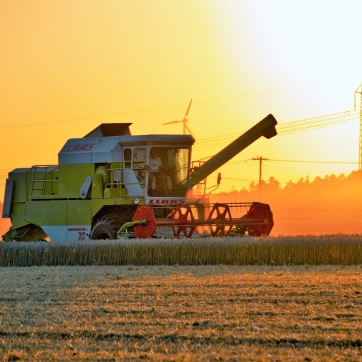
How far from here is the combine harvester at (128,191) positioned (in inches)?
783

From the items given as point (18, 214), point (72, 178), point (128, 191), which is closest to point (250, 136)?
point (128, 191)

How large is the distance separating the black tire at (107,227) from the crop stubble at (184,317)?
6085mm

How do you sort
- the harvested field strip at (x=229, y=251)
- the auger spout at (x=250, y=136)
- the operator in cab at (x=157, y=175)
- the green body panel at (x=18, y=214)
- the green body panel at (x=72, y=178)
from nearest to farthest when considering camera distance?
the harvested field strip at (x=229, y=251) → the operator in cab at (x=157, y=175) → the green body panel at (x=72, y=178) → the auger spout at (x=250, y=136) → the green body panel at (x=18, y=214)

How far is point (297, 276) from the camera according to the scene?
1333 cm

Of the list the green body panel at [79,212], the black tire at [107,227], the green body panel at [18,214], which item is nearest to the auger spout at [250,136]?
the black tire at [107,227]

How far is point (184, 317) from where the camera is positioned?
8.93 metres

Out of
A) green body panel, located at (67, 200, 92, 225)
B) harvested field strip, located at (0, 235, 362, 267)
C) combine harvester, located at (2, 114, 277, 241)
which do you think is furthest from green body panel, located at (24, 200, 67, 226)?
harvested field strip, located at (0, 235, 362, 267)

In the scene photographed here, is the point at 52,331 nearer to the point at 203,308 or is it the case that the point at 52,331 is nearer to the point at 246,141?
the point at 203,308

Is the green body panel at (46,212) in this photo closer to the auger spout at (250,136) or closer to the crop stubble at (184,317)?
the auger spout at (250,136)

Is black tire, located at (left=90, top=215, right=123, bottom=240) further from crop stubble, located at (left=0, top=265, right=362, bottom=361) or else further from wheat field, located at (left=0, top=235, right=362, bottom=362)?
crop stubble, located at (left=0, top=265, right=362, bottom=361)

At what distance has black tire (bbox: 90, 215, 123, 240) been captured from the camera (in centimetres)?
1986

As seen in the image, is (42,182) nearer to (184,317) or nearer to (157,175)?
(157,175)

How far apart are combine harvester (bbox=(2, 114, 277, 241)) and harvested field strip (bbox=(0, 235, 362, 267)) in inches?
69.3

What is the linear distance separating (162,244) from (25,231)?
7220 mm
